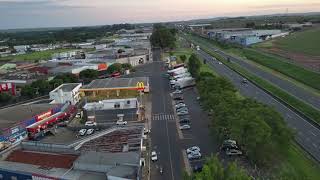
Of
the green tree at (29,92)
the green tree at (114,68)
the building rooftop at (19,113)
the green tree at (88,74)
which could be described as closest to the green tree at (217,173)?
the building rooftop at (19,113)

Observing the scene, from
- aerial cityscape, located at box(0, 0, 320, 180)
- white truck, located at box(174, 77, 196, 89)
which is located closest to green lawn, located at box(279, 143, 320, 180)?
aerial cityscape, located at box(0, 0, 320, 180)

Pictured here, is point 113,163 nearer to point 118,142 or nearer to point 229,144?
point 118,142

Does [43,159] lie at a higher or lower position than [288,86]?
higher

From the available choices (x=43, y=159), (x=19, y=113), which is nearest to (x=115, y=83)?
(x=19, y=113)

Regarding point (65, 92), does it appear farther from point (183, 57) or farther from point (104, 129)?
point (183, 57)

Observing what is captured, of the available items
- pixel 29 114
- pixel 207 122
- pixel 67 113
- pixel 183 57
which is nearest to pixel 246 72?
pixel 183 57

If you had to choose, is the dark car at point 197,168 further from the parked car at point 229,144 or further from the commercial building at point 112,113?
the commercial building at point 112,113
